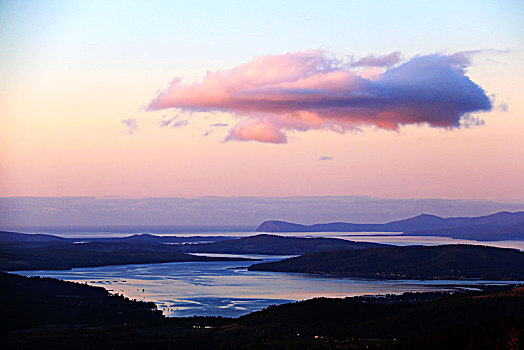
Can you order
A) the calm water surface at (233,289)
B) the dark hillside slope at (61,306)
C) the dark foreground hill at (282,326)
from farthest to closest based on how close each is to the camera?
the calm water surface at (233,289) → the dark hillside slope at (61,306) → the dark foreground hill at (282,326)

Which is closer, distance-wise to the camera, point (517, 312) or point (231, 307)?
point (517, 312)

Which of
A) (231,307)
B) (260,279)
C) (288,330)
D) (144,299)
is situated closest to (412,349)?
(288,330)

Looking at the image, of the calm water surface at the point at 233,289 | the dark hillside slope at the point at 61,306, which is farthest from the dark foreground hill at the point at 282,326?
the calm water surface at the point at 233,289

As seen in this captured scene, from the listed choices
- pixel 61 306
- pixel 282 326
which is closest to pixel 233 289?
pixel 61 306

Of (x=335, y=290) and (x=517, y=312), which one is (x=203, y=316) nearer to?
(x=517, y=312)

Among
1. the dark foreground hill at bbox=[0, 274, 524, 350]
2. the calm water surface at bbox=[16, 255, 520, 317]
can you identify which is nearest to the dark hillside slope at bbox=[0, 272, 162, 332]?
the dark foreground hill at bbox=[0, 274, 524, 350]

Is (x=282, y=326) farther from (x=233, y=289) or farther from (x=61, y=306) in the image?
(x=233, y=289)

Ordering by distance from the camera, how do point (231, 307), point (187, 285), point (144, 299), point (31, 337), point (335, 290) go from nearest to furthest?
1. point (31, 337)
2. point (231, 307)
3. point (144, 299)
4. point (335, 290)
5. point (187, 285)

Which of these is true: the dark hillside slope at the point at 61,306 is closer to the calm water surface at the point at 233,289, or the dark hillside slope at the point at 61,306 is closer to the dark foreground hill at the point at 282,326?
the dark foreground hill at the point at 282,326
